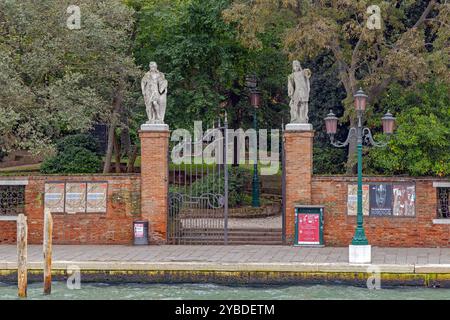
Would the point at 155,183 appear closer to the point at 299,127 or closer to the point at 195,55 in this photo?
the point at 299,127

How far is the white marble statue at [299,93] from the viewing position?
24.3m

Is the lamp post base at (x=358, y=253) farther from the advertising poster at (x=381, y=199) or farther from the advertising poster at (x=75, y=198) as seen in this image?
the advertising poster at (x=75, y=198)

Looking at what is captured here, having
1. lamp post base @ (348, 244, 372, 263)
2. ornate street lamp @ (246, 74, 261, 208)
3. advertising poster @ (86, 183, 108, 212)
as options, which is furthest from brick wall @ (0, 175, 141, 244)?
ornate street lamp @ (246, 74, 261, 208)

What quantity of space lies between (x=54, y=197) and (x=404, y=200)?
967 centimetres

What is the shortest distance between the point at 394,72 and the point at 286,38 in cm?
335

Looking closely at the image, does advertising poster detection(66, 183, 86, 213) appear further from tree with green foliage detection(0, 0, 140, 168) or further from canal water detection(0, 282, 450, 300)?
canal water detection(0, 282, 450, 300)

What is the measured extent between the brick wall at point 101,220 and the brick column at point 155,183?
0.36 metres

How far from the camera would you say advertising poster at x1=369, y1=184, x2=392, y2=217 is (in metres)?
24.0

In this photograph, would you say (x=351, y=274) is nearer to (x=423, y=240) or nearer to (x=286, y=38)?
(x=423, y=240)

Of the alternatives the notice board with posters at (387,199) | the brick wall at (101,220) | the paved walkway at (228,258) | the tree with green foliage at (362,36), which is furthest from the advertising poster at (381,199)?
the brick wall at (101,220)

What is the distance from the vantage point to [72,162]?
3316 centimetres

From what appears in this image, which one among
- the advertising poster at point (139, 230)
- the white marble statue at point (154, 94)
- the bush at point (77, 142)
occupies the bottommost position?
the advertising poster at point (139, 230)

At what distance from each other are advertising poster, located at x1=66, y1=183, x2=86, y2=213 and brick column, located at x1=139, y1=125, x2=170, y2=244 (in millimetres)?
1701

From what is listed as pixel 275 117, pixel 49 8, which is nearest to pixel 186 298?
pixel 49 8
